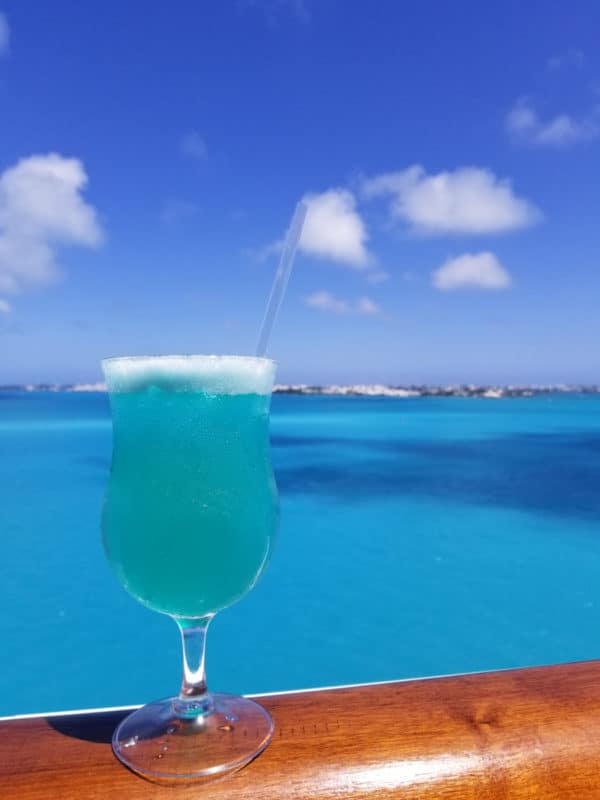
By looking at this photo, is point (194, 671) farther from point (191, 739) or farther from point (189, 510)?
Answer: point (189, 510)

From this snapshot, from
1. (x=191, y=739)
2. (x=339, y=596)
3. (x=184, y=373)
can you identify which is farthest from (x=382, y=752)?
(x=339, y=596)

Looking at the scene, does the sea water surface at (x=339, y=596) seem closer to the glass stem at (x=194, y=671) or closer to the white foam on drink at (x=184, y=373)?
the glass stem at (x=194, y=671)

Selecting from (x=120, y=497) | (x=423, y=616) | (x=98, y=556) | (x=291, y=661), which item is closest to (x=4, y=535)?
(x=98, y=556)

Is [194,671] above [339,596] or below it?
above

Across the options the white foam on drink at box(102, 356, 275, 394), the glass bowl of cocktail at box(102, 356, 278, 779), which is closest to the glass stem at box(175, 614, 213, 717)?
the glass bowl of cocktail at box(102, 356, 278, 779)

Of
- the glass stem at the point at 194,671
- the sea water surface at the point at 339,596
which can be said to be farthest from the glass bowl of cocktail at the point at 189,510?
the sea water surface at the point at 339,596

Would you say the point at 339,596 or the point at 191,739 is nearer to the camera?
the point at 191,739
